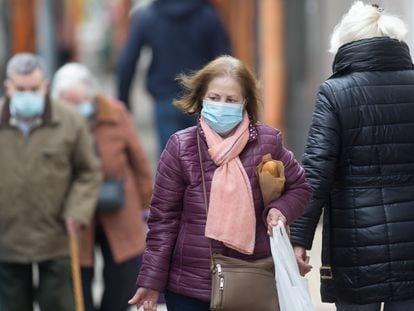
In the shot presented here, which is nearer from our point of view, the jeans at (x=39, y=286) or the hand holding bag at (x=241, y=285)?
the hand holding bag at (x=241, y=285)

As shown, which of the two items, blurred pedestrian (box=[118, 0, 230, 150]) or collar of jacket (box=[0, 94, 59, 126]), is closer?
collar of jacket (box=[0, 94, 59, 126])

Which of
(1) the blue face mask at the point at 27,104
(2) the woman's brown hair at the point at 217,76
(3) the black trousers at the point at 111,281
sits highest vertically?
(2) the woman's brown hair at the point at 217,76

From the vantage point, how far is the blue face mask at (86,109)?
9.16 metres

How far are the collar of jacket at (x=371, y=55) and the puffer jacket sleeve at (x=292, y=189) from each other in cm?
53

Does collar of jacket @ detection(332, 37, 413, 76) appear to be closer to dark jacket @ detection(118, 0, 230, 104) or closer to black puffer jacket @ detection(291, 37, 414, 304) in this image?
black puffer jacket @ detection(291, 37, 414, 304)

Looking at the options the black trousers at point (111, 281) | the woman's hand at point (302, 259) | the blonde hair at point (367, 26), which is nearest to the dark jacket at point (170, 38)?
the black trousers at point (111, 281)

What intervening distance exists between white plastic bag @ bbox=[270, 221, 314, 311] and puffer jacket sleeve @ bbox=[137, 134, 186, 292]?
15.8 inches

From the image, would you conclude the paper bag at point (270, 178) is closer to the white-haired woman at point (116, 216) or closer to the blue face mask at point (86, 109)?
the white-haired woman at point (116, 216)

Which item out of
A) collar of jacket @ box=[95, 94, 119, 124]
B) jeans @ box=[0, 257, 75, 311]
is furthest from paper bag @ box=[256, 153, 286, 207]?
collar of jacket @ box=[95, 94, 119, 124]

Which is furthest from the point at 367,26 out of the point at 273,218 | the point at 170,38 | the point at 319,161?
A: the point at 170,38

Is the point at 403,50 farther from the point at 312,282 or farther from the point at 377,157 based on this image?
the point at 312,282

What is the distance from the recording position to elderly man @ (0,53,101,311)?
27.0ft

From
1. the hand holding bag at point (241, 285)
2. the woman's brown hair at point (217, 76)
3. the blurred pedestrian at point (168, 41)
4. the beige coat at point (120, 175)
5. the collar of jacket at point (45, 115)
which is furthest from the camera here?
the blurred pedestrian at point (168, 41)

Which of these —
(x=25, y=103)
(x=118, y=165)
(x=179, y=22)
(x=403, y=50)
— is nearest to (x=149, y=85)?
(x=179, y=22)
